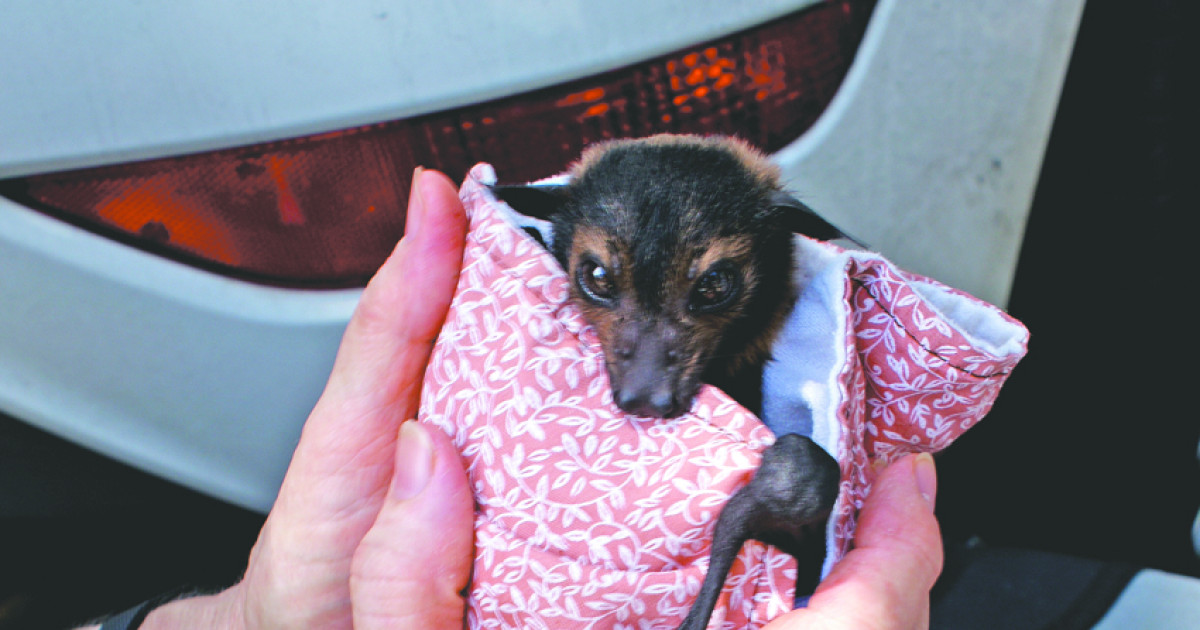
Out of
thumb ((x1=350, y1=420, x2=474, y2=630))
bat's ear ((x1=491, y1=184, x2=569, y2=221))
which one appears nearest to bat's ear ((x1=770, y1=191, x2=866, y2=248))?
bat's ear ((x1=491, y1=184, x2=569, y2=221))

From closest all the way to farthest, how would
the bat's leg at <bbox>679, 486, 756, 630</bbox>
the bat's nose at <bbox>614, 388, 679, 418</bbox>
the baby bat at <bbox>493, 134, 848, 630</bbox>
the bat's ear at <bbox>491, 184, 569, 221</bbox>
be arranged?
the bat's leg at <bbox>679, 486, 756, 630</bbox>
the bat's nose at <bbox>614, 388, 679, 418</bbox>
the baby bat at <bbox>493, 134, 848, 630</bbox>
the bat's ear at <bbox>491, 184, 569, 221</bbox>

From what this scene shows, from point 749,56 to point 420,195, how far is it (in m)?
0.89

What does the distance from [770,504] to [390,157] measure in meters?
1.17

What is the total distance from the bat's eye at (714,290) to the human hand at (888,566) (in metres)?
0.57

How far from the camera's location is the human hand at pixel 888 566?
1.51 meters

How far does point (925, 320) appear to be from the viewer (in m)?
1.62

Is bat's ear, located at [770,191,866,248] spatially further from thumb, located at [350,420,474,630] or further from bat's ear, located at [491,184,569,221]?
thumb, located at [350,420,474,630]

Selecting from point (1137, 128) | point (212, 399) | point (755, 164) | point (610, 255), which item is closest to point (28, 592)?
point (212, 399)

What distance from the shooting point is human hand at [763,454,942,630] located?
4.94 ft

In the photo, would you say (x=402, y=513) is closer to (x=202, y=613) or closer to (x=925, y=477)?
(x=202, y=613)

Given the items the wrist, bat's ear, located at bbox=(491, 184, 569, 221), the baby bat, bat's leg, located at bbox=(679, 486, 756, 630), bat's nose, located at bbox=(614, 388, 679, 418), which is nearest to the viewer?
bat's leg, located at bbox=(679, 486, 756, 630)

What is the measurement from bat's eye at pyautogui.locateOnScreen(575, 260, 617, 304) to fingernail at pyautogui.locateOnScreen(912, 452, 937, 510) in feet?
2.75

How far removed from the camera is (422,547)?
1641mm

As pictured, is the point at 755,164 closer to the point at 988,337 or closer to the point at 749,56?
the point at 749,56
